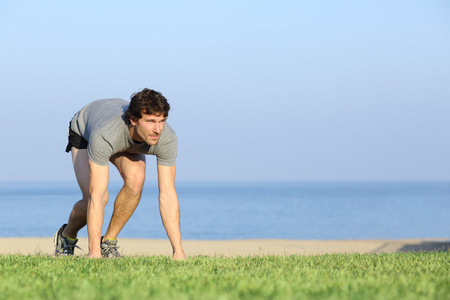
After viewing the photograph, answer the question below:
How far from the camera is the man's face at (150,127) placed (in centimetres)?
582

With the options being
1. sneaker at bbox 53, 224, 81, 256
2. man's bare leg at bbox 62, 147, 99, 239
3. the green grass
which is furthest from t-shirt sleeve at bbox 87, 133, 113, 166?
sneaker at bbox 53, 224, 81, 256

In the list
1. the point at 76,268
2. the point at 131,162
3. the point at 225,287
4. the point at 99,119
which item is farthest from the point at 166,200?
the point at 225,287

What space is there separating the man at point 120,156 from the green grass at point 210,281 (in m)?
0.83

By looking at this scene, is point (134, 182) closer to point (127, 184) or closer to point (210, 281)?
point (127, 184)

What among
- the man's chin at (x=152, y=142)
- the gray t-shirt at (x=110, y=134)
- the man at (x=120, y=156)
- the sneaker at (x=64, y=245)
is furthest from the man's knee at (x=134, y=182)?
the sneaker at (x=64, y=245)

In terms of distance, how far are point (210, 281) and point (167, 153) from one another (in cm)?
266

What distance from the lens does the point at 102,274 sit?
4.45 meters

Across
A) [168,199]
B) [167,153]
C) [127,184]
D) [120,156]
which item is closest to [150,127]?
[167,153]

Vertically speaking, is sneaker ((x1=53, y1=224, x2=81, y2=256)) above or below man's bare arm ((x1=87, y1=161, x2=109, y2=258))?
below

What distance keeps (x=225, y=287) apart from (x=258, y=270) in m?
1.35

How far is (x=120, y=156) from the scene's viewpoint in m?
6.96

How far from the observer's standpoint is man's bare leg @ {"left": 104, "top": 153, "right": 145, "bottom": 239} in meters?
6.92

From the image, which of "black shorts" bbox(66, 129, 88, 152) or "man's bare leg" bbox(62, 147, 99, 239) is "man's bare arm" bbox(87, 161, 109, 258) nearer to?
"man's bare leg" bbox(62, 147, 99, 239)

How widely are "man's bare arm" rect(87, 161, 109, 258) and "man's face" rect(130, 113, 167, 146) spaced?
1.90 feet
